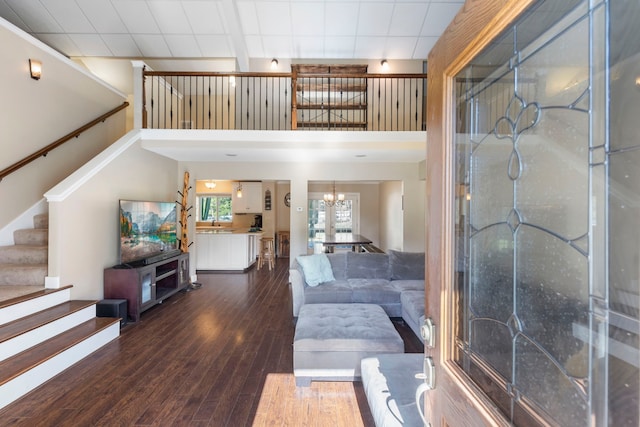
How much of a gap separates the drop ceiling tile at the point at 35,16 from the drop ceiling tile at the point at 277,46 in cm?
365

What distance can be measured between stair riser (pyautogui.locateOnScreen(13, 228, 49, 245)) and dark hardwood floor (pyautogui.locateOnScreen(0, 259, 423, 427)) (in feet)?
5.45

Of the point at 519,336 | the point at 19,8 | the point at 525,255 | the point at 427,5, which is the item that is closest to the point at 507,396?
the point at 519,336

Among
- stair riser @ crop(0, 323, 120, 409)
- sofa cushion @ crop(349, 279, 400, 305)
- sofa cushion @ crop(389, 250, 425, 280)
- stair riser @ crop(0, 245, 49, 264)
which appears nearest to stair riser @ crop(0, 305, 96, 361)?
stair riser @ crop(0, 323, 120, 409)

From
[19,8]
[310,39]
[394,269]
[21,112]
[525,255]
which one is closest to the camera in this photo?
[525,255]

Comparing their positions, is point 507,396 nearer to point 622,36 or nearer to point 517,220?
point 517,220

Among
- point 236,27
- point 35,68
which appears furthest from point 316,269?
point 35,68

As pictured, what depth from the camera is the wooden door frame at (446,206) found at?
78 cm

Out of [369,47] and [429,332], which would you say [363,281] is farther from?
[369,47]

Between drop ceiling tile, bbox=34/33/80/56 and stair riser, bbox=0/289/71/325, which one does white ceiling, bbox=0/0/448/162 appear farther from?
stair riser, bbox=0/289/71/325

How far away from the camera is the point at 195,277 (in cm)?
593

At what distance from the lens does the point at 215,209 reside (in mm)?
9875

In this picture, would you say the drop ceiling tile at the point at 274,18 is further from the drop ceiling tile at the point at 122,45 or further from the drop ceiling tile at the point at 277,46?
the drop ceiling tile at the point at 122,45

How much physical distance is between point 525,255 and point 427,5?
5769 mm

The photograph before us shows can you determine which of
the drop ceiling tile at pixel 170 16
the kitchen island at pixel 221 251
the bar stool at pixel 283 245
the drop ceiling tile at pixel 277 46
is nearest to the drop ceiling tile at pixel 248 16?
→ the drop ceiling tile at pixel 277 46
